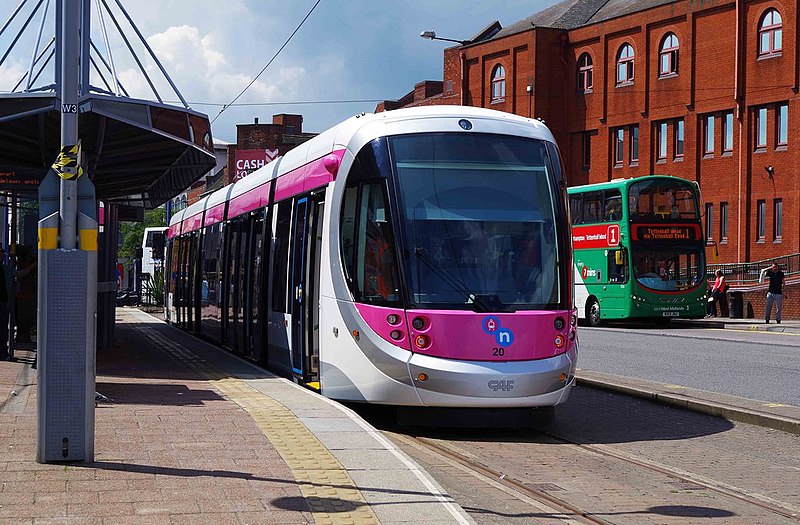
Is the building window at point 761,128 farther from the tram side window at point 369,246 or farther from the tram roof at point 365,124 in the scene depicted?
the tram side window at point 369,246

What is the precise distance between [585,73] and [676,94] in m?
7.22

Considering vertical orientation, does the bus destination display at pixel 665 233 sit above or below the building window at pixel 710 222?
below

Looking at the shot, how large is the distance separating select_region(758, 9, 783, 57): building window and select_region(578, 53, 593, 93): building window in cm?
1137

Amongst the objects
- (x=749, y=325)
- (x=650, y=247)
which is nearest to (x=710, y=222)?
(x=749, y=325)

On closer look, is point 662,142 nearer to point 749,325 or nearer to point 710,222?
point 710,222

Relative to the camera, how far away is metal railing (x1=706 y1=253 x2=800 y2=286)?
4372 cm

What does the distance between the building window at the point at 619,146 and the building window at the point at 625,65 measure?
225cm

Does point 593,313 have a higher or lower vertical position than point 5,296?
lower

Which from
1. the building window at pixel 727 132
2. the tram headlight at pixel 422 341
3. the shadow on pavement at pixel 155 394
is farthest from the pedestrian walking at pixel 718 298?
the tram headlight at pixel 422 341

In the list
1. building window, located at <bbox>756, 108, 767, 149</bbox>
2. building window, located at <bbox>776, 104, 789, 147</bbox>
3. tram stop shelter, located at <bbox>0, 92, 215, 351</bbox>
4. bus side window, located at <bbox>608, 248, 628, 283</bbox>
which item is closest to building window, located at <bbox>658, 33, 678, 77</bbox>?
building window, located at <bbox>756, 108, 767, 149</bbox>

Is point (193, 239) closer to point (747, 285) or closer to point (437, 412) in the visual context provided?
point (437, 412)

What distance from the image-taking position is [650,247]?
112 ft

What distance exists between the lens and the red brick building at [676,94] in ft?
150

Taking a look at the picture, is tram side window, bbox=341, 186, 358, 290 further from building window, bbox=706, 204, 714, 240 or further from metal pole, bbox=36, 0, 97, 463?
building window, bbox=706, 204, 714, 240
